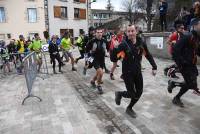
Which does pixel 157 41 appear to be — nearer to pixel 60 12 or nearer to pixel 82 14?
pixel 60 12

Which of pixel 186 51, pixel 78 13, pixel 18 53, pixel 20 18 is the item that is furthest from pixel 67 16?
pixel 186 51

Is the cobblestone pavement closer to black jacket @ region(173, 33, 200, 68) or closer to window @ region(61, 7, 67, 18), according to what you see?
black jacket @ region(173, 33, 200, 68)

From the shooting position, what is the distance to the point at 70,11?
46.1m

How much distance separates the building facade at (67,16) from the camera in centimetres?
4356

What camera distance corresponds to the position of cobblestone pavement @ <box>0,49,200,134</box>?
6.12m

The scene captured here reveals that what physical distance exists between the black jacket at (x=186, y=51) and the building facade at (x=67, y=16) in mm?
36021

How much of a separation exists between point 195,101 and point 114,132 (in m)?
2.73

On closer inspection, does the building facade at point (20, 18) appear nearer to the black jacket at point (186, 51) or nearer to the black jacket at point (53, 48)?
the black jacket at point (53, 48)

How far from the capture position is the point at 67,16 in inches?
1802

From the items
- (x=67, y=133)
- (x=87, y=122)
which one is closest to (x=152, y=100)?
(x=87, y=122)

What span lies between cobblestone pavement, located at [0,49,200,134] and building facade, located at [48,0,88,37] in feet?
108

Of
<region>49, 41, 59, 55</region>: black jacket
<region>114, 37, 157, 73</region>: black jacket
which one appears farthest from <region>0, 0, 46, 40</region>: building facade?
<region>114, 37, 157, 73</region>: black jacket

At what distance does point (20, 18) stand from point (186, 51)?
35876 mm

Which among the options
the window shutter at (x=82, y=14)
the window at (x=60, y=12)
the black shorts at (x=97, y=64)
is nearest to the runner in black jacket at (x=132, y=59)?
the black shorts at (x=97, y=64)
